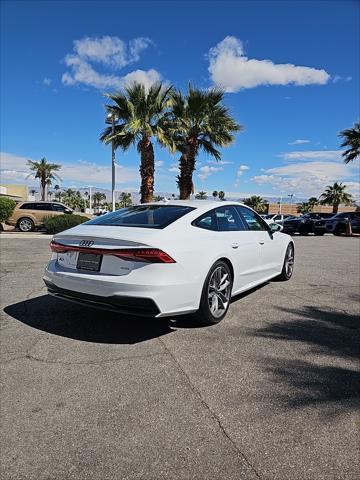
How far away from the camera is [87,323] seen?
4.54 meters

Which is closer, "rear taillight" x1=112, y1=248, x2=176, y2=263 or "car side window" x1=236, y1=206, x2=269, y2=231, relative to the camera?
"rear taillight" x1=112, y1=248, x2=176, y2=263

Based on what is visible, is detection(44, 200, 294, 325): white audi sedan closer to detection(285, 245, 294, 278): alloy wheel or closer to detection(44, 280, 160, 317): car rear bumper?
detection(44, 280, 160, 317): car rear bumper

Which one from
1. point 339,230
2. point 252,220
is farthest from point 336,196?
point 252,220

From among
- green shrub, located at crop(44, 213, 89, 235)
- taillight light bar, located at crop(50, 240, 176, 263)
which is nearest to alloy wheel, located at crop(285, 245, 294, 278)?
taillight light bar, located at crop(50, 240, 176, 263)

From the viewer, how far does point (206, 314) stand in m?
4.30

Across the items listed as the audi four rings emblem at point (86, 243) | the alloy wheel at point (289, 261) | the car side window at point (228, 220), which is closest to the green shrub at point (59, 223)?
the alloy wheel at point (289, 261)

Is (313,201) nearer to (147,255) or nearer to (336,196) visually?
(336,196)

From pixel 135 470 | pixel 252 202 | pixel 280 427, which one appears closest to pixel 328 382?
pixel 280 427

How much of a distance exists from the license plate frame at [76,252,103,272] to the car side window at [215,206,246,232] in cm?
162

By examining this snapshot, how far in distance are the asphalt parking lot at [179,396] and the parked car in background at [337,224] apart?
20.9m

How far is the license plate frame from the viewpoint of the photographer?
3934 mm

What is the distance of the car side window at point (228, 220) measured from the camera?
492 centimetres

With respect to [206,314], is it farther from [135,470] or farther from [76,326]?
[135,470]

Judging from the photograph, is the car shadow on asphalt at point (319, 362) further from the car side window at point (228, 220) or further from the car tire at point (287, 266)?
the car tire at point (287, 266)
